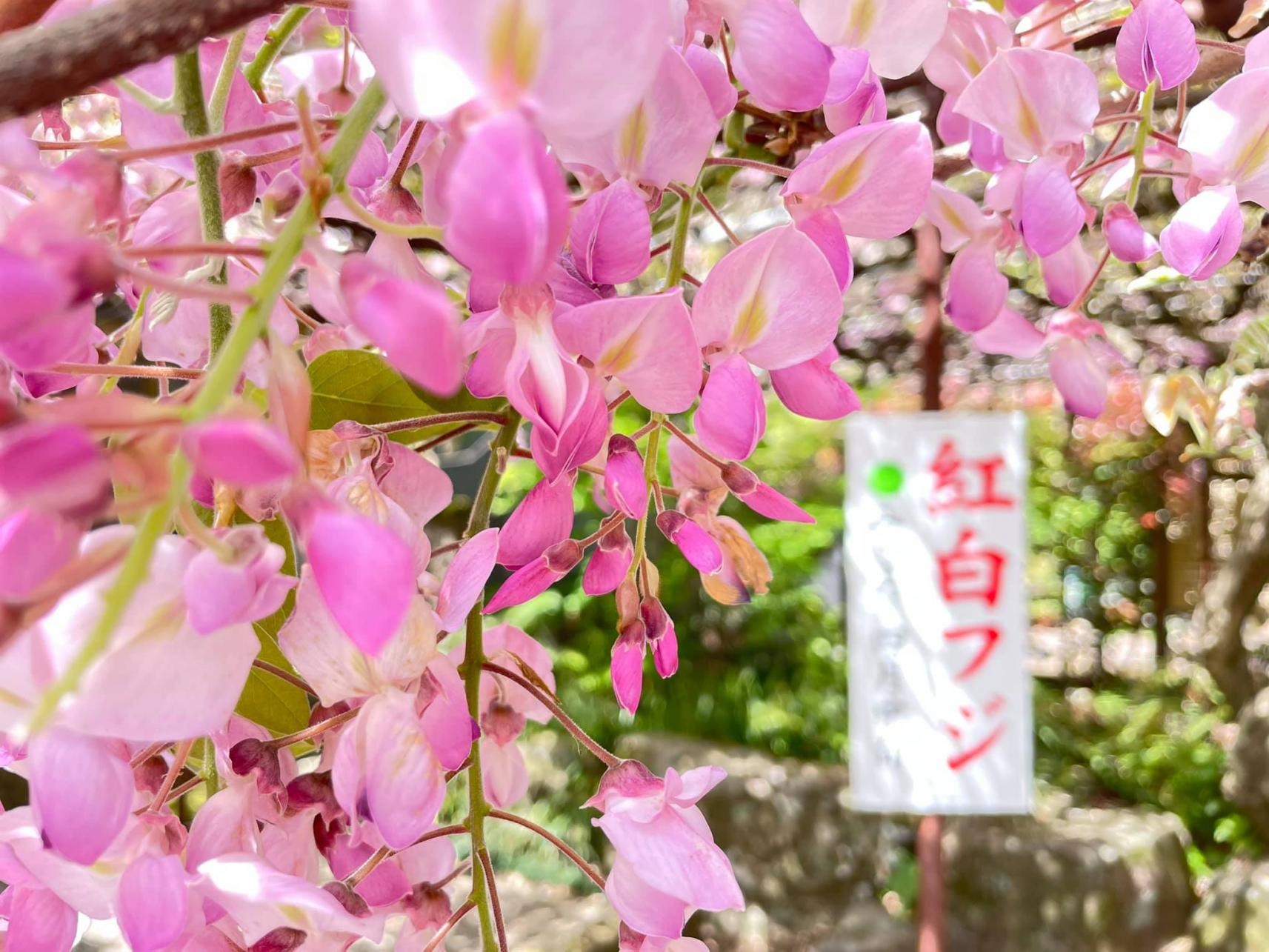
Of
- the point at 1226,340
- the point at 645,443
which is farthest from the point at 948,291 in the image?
the point at 1226,340

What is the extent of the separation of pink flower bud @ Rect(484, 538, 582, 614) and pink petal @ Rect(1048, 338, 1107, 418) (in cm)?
20

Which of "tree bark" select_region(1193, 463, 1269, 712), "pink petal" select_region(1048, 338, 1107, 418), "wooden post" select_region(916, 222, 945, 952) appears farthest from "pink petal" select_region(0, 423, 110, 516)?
"tree bark" select_region(1193, 463, 1269, 712)

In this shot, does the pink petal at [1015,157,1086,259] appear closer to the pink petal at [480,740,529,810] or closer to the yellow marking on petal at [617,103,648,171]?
the yellow marking on petal at [617,103,648,171]

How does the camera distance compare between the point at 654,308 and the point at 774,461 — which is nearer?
the point at 654,308

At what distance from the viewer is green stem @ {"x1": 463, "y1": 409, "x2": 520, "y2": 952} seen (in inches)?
9.2

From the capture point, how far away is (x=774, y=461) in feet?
9.96

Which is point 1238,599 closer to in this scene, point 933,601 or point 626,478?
point 933,601

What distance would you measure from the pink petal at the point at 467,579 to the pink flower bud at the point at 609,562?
75mm

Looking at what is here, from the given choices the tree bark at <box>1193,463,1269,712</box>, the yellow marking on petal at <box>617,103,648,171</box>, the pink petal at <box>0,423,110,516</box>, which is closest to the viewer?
the pink petal at <box>0,423,110,516</box>

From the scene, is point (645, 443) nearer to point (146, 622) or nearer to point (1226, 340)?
point (146, 622)

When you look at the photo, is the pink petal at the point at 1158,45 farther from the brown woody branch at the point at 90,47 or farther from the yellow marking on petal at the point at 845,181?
the brown woody branch at the point at 90,47

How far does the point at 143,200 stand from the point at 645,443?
0.16 m

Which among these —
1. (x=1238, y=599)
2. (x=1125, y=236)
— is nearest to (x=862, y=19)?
(x=1125, y=236)

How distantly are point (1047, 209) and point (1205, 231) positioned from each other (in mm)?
38
